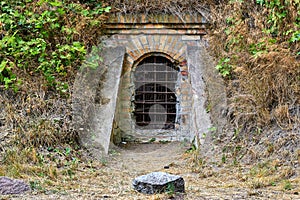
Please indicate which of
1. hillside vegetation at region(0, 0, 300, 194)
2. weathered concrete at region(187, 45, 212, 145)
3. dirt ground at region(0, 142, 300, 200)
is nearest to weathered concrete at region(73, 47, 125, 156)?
hillside vegetation at region(0, 0, 300, 194)

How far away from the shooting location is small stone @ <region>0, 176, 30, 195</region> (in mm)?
3848

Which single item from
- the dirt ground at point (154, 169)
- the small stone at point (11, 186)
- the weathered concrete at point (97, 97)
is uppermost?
the weathered concrete at point (97, 97)

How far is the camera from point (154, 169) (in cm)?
574

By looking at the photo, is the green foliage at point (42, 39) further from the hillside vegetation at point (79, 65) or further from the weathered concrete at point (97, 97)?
the weathered concrete at point (97, 97)

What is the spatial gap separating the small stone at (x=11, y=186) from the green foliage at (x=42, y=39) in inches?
108

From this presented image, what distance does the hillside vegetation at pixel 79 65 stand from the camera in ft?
18.1

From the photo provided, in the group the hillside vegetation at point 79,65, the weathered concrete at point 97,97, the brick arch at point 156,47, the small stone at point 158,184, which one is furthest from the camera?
the brick arch at point 156,47

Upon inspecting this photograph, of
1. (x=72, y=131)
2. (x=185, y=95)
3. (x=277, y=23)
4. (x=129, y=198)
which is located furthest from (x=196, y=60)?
(x=129, y=198)

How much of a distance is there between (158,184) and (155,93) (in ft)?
14.7

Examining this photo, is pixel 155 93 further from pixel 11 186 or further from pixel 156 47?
pixel 11 186

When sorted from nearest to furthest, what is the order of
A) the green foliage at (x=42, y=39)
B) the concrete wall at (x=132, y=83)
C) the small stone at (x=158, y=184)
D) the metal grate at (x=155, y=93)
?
the small stone at (x=158, y=184), the green foliage at (x=42, y=39), the concrete wall at (x=132, y=83), the metal grate at (x=155, y=93)

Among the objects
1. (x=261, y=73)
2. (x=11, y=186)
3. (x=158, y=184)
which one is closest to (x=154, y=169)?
(x=158, y=184)

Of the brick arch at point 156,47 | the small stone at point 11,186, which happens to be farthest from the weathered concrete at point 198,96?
the small stone at point 11,186

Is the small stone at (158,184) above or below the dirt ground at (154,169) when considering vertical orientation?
above
